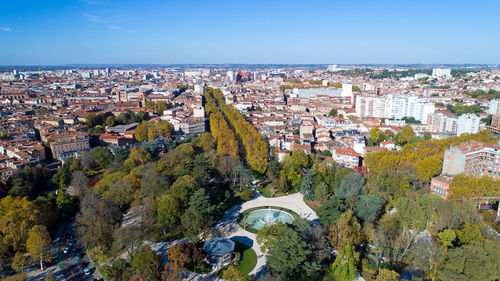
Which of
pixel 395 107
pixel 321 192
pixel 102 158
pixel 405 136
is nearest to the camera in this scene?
pixel 321 192

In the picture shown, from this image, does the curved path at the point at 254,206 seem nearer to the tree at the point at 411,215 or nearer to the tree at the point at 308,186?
the tree at the point at 308,186

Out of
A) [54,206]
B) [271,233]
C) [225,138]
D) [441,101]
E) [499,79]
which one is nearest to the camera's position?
[271,233]

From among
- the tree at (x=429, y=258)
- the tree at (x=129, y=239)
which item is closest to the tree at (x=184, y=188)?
the tree at (x=129, y=239)

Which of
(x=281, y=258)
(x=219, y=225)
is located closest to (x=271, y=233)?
(x=281, y=258)

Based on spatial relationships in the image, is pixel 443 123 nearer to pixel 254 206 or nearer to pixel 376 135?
pixel 376 135

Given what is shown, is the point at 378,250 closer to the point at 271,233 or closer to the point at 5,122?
the point at 271,233

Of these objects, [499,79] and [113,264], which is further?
[499,79]

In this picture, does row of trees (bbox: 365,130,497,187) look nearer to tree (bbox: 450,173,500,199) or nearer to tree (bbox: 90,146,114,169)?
tree (bbox: 450,173,500,199)

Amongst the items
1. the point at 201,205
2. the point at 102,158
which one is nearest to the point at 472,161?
the point at 201,205
